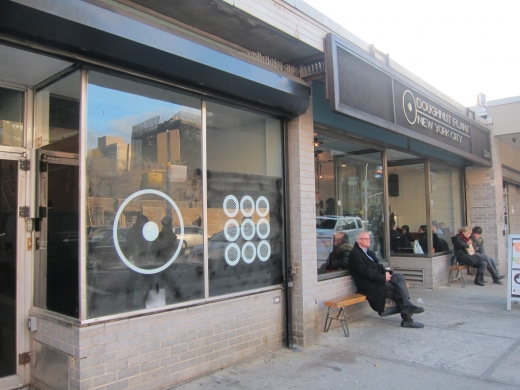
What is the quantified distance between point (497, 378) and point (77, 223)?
173 inches

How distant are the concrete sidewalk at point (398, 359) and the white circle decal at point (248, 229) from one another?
1.44 m

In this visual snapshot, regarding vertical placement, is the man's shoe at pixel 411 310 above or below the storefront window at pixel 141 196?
below

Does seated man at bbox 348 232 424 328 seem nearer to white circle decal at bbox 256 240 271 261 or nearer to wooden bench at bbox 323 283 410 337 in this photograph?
wooden bench at bbox 323 283 410 337

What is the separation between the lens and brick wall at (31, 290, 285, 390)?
377 cm

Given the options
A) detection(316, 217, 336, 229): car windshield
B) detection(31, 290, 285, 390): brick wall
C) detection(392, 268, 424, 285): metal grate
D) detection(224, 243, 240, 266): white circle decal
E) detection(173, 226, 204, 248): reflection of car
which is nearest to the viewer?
detection(31, 290, 285, 390): brick wall

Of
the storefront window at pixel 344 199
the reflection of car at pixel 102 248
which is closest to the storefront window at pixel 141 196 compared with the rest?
the reflection of car at pixel 102 248

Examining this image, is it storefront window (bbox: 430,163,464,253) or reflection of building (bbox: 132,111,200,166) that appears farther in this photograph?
storefront window (bbox: 430,163,464,253)

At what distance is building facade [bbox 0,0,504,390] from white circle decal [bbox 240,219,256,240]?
21 mm

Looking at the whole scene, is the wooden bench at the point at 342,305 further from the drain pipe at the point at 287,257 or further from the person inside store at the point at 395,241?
the person inside store at the point at 395,241

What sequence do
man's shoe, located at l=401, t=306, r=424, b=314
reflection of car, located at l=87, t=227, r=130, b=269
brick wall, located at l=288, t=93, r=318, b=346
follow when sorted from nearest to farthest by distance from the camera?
reflection of car, located at l=87, t=227, r=130, b=269, brick wall, located at l=288, t=93, r=318, b=346, man's shoe, located at l=401, t=306, r=424, b=314

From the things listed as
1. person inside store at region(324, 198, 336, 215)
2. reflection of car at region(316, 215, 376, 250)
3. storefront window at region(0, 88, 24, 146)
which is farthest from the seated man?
storefront window at region(0, 88, 24, 146)

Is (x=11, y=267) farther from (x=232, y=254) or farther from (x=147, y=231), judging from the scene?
(x=232, y=254)

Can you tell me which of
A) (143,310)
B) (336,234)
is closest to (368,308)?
(336,234)

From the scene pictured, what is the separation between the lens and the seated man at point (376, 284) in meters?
6.59
